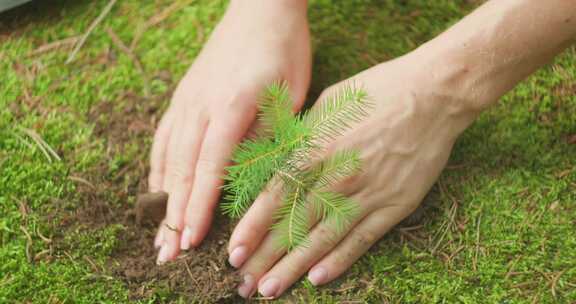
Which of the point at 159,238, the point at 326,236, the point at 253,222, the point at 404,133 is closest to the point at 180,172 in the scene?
the point at 159,238

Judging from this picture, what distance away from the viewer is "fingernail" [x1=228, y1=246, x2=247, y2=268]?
212cm

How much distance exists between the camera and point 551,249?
2186mm

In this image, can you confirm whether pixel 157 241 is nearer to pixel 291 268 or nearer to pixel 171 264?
pixel 171 264

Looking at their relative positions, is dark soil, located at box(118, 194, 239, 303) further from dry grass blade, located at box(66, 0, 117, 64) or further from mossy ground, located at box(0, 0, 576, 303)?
dry grass blade, located at box(66, 0, 117, 64)

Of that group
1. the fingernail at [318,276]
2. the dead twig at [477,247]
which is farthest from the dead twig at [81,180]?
the dead twig at [477,247]

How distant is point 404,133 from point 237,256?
2.52 ft

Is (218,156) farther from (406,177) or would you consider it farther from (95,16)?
(95,16)

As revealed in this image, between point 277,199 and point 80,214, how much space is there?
2.67 ft

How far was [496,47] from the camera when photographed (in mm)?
2113

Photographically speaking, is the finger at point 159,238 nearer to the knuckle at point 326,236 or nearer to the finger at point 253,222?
the finger at point 253,222

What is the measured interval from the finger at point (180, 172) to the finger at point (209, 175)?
56 millimetres

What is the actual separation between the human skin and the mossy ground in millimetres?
108

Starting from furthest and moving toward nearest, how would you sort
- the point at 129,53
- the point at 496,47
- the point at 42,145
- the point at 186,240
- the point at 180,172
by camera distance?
the point at 129,53
the point at 42,145
the point at 180,172
the point at 186,240
the point at 496,47

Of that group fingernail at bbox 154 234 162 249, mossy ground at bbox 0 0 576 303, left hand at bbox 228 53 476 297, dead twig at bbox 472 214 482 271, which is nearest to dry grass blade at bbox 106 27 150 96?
mossy ground at bbox 0 0 576 303
